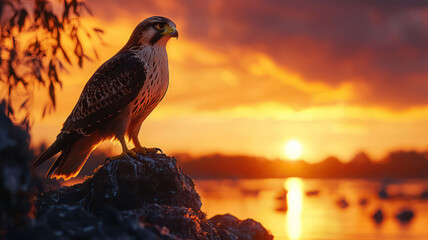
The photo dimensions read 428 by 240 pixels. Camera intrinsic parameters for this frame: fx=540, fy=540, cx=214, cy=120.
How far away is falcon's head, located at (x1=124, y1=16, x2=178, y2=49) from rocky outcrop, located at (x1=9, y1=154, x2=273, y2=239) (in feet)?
7.37

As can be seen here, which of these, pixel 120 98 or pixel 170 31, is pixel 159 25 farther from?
pixel 120 98

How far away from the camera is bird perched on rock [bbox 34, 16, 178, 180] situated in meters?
9.69

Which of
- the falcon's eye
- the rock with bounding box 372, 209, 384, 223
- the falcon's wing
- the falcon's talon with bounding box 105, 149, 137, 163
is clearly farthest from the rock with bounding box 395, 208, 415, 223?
the falcon's talon with bounding box 105, 149, 137, 163

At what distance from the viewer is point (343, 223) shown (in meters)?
72.6

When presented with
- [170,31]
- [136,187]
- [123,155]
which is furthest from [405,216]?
[136,187]

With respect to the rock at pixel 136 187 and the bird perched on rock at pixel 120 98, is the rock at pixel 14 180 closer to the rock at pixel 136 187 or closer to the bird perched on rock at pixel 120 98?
the rock at pixel 136 187

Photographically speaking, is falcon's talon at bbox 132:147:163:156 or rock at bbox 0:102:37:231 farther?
falcon's talon at bbox 132:147:163:156

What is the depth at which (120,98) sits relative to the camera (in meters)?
9.76

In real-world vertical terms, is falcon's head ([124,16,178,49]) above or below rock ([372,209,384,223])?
below

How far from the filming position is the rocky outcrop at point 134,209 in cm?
586

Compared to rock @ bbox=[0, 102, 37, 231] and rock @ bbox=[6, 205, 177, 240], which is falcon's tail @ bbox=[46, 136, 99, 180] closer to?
rock @ bbox=[6, 205, 177, 240]

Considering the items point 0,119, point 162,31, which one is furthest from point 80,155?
point 0,119

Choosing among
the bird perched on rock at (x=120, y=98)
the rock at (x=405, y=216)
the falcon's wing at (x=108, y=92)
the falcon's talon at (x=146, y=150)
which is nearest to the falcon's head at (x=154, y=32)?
the bird perched on rock at (x=120, y=98)

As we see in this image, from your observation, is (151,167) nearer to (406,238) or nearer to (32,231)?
(32,231)
